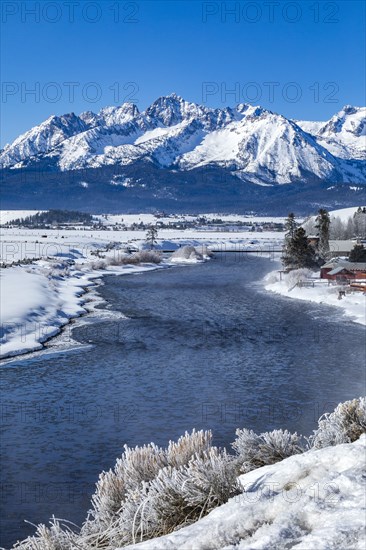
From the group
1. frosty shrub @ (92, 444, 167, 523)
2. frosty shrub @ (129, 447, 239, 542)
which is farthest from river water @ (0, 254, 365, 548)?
frosty shrub @ (129, 447, 239, 542)

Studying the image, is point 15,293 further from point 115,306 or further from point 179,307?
point 179,307

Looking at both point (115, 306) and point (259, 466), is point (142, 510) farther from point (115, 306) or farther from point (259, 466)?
point (115, 306)

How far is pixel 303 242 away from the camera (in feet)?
234

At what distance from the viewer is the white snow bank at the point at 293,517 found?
471 centimetres

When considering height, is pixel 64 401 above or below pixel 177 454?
below

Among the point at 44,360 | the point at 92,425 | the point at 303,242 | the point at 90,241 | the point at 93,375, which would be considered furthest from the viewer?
the point at 90,241

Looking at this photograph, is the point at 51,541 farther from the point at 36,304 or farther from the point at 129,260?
the point at 129,260

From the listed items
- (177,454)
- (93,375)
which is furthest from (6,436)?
(177,454)

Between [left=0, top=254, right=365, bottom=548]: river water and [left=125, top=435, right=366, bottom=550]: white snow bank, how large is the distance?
919 cm

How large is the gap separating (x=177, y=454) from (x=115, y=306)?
1634 inches

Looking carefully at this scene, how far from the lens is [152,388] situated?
82.1ft

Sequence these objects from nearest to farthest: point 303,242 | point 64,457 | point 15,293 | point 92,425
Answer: point 64,457 < point 92,425 < point 15,293 < point 303,242

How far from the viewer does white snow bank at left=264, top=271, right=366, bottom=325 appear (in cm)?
4518

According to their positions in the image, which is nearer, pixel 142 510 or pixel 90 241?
pixel 142 510
